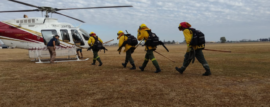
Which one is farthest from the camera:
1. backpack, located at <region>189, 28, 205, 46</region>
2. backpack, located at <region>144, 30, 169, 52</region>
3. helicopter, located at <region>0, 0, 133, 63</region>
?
helicopter, located at <region>0, 0, 133, 63</region>

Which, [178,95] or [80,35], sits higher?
[80,35]

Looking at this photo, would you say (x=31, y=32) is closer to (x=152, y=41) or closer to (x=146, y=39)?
(x=146, y=39)

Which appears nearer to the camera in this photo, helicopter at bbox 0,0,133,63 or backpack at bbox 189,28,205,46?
backpack at bbox 189,28,205,46

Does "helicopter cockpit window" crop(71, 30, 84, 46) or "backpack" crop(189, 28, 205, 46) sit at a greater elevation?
"helicopter cockpit window" crop(71, 30, 84, 46)

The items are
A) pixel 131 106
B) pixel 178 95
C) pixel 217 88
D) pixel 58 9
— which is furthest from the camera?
pixel 58 9

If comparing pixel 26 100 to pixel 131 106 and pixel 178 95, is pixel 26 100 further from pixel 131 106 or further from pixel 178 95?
pixel 178 95

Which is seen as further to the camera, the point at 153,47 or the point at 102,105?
the point at 153,47

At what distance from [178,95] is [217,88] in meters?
1.21

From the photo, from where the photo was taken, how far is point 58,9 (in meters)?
11.3

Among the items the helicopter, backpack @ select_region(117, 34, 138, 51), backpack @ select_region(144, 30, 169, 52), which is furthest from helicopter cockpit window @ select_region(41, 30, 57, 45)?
backpack @ select_region(144, 30, 169, 52)

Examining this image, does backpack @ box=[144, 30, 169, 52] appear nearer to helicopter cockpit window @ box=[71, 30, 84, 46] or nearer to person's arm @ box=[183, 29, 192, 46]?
person's arm @ box=[183, 29, 192, 46]

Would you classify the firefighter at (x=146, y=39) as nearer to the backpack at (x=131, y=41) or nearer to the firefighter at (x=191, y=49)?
the backpack at (x=131, y=41)

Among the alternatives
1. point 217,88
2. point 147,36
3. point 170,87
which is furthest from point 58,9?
point 217,88

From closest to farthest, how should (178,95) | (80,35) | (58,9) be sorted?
(178,95) < (58,9) < (80,35)
